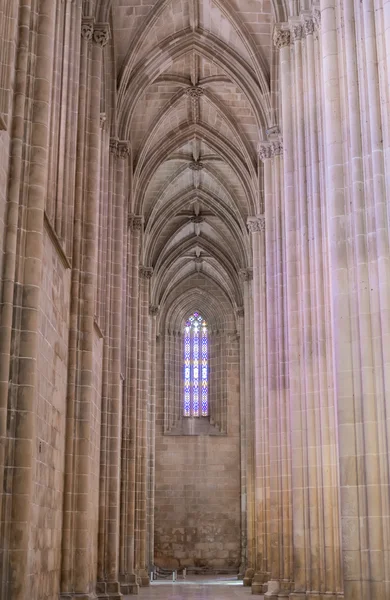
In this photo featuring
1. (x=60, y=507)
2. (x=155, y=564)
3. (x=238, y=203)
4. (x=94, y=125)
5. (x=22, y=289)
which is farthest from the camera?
(x=155, y=564)

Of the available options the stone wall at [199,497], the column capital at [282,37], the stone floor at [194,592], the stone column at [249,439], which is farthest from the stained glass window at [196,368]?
the column capital at [282,37]

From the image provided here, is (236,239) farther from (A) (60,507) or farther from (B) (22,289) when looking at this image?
(B) (22,289)

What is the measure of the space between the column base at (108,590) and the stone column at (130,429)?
442cm

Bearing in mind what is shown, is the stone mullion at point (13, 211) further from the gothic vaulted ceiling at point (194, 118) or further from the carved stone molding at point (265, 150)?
the carved stone molding at point (265, 150)

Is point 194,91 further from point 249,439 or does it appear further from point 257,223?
point 249,439

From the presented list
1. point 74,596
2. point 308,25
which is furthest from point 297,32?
point 74,596

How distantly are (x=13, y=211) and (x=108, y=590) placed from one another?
13729 millimetres

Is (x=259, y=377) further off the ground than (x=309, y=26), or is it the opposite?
(x=309, y=26)

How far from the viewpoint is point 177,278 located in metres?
47.7

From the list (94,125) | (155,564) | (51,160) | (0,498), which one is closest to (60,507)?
(0,498)

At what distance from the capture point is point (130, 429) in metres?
31.2

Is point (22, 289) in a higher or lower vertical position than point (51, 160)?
lower

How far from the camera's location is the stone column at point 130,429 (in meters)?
29.1

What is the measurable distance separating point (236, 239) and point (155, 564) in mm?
17588
